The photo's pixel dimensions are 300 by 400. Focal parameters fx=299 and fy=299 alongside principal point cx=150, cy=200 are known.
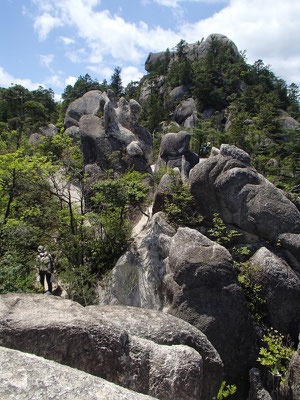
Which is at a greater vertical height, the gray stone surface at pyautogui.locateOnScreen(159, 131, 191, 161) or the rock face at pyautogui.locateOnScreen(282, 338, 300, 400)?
the gray stone surface at pyautogui.locateOnScreen(159, 131, 191, 161)

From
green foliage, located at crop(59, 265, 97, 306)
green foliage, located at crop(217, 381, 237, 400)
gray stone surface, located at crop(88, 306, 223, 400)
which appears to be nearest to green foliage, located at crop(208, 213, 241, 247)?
green foliage, located at crop(59, 265, 97, 306)

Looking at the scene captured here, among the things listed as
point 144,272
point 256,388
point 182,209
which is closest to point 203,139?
point 182,209

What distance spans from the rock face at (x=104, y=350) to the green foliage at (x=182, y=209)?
7892 mm

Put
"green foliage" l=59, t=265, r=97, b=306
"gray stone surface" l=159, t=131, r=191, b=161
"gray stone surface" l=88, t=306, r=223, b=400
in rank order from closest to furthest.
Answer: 1. "gray stone surface" l=88, t=306, r=223, b=400
2. "green foliage" l=59, t=265, r=97, b=306
3. "gray stone surface" l=159, t=131, r=191, b=161

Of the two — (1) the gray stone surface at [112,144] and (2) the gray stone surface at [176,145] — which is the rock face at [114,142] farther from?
(2) the gray stone surface at [176,145]

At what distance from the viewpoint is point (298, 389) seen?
6.19 m

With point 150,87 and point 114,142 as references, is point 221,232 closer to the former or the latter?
point 114,142

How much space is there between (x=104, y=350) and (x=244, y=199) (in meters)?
8.23

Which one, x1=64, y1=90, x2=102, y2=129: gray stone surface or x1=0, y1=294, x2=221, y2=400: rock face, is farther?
x1=64, y1=90, x2=102, y2=129: gray stone surface

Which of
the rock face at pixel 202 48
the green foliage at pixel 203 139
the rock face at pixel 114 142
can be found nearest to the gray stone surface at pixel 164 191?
the rock face at pixel 114 142

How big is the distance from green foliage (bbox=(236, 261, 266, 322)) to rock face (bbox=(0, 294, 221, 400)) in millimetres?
5853

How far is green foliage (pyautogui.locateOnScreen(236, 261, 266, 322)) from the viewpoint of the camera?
9.03 meters

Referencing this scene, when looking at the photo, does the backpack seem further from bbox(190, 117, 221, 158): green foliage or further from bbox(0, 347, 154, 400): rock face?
bbox(190, 117, 221, 158): green foliage

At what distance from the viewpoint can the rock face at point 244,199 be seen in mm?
10055
